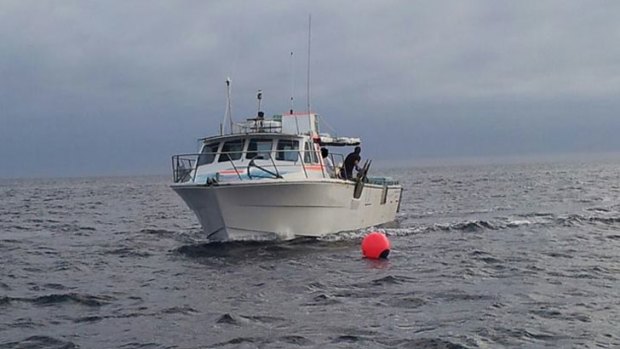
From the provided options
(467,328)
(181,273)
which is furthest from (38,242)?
(467,328)

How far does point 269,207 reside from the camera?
16750mm

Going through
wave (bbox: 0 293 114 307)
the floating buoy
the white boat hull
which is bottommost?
wave (bbox: 0 293 114 307)

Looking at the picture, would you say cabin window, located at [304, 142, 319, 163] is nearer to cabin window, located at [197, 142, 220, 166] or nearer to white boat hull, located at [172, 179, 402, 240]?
white boat hull, located at [172, 179, 402, 240]

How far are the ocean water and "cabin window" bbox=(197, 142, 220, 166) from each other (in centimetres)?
207

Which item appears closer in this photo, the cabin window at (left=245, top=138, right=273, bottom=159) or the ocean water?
the ocean water

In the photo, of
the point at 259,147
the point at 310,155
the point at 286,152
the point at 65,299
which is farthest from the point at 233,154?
the point at 65,299

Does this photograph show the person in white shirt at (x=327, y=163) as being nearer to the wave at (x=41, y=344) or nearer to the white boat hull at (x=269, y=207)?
the white boat hull at (x=269, y=207)

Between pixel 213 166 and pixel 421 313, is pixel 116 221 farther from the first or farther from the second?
pixel 421 313

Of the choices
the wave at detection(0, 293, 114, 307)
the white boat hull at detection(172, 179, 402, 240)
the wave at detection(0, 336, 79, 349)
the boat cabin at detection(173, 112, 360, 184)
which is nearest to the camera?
the wave at detection(0, 336, 79, 349)

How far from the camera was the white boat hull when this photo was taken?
16359 millimetres

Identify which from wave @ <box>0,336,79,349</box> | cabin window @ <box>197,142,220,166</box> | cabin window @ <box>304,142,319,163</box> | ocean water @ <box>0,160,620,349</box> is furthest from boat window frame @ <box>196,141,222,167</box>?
wave @ <box>0,336,79,349</box>

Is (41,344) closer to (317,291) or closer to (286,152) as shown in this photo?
(317,291)

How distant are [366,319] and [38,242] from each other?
13.3 meters

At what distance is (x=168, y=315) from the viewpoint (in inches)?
404
